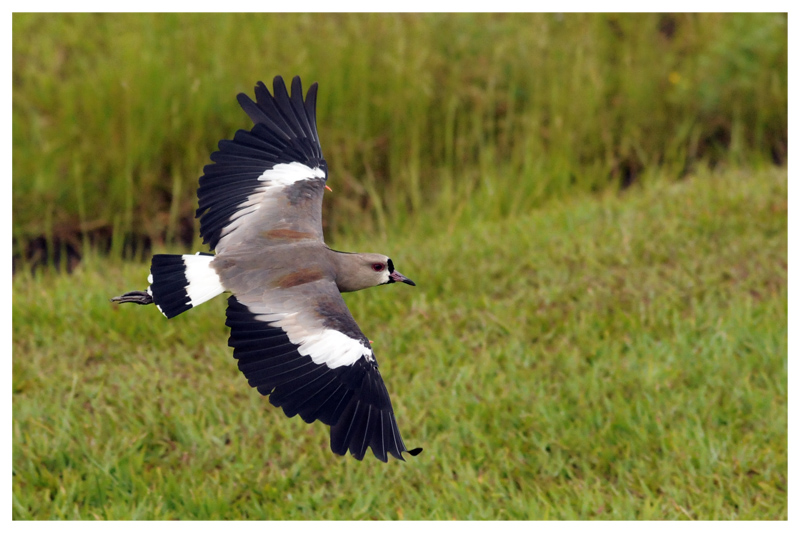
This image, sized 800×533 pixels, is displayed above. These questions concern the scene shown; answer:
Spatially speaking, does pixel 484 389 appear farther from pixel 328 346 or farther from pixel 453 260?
pixel 328 346

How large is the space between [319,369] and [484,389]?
1872mm

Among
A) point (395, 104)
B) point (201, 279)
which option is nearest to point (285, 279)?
point (201, 279)

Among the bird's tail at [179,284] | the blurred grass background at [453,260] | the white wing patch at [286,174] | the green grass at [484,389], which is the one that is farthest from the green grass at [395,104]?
the bird's tail at [179,284]

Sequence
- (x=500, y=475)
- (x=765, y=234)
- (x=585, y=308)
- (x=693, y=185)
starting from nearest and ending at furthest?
(x=500, y=475) < (x=585, y=308) < (x=765, y=234) < (x=693, y=185)

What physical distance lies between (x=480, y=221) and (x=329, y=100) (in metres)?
1.41

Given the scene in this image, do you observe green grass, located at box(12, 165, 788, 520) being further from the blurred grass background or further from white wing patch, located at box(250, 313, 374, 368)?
white wing patch, located at box(250, 313, 374, 368)

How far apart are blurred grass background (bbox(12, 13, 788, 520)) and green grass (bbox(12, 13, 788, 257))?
0.02 m

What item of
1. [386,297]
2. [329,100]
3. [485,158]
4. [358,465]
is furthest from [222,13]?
[358,465]

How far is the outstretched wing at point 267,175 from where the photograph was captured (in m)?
2.98

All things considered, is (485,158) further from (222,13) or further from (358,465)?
(358,465)

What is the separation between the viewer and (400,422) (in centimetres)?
405

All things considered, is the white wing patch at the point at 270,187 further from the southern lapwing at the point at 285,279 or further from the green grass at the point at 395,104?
the green grass at the point at 395,104

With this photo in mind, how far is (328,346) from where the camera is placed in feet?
8.25

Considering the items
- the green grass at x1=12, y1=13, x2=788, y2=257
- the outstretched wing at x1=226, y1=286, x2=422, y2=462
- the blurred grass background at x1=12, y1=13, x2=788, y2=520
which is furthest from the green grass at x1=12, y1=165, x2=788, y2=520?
the outstretched wing at x1=226, y1=286, x2=422, y2=462
